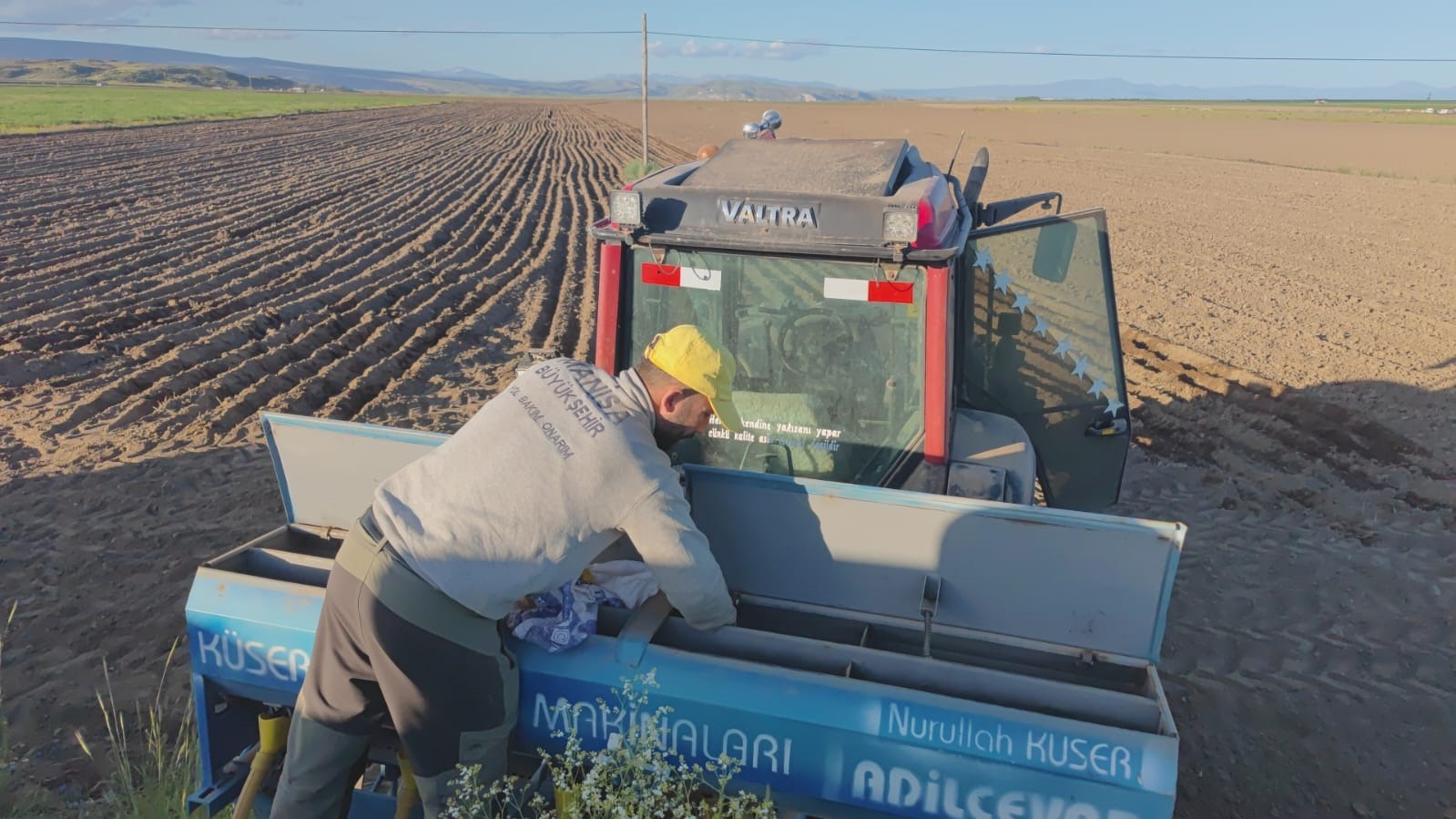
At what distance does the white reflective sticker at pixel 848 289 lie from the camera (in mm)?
3326

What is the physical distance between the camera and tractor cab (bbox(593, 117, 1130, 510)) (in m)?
3.26

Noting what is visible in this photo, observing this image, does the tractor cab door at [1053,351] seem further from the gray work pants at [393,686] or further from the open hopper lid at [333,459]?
the gray work pants at [393,686]

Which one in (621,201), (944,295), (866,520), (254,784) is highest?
(621,201)

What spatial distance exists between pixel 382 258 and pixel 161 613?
9.03m

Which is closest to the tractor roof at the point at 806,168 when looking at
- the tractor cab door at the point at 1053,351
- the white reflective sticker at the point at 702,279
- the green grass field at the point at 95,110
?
the white reflective sticker at the point at 702,279

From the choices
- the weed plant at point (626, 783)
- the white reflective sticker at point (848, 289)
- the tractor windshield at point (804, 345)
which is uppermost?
the white reflective sticker at point (848, 289)

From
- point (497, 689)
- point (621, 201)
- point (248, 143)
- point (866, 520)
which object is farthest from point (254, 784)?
point (248, 143)

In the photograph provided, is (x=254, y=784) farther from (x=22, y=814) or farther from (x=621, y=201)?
(x=621, y=201)

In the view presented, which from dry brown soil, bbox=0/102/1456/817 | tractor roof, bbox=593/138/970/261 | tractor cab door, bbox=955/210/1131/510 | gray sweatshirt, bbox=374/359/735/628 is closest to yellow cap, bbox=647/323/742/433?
gray sweatshirt, bbox=374/359/735/628

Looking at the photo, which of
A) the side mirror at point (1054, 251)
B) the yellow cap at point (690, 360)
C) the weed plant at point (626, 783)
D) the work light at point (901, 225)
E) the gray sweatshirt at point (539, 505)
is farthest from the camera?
the side mirror at point (1054, 251)

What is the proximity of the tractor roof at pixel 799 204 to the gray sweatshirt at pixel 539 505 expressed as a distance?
3.45 feet

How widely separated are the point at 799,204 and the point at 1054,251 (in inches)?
55.8

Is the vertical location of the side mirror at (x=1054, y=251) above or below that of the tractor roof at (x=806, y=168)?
below

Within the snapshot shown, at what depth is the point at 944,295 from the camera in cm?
321
